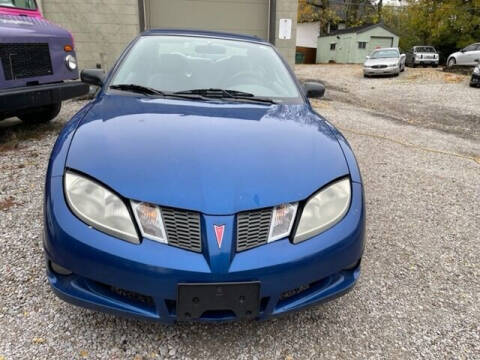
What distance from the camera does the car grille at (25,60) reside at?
4.10m

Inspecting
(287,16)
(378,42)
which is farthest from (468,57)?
(287,16)

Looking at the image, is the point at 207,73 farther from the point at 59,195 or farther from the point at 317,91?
the point at 59,195

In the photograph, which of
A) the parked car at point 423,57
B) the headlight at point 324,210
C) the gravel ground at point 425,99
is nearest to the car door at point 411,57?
the parked car at point 423,57

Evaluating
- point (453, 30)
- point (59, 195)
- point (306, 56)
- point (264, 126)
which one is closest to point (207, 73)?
point (264, 126)

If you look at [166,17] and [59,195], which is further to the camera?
[166,17]

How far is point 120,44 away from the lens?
991 centimetres

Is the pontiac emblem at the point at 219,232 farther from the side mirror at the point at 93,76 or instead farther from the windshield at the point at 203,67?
the side mirror at the point at 93,76

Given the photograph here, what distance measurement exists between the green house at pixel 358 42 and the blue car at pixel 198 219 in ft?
111

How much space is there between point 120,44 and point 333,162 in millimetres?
9540

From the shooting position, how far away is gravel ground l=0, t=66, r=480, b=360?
171 cm

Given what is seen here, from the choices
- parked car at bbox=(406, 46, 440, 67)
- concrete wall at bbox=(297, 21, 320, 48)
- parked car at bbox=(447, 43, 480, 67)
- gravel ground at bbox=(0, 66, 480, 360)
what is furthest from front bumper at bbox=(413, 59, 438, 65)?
gravel ground at bbox=(0, 66, 480, 360)

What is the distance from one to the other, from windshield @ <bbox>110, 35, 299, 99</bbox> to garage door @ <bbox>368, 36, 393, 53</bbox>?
3339cm

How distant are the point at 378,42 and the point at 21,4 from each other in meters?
33.3

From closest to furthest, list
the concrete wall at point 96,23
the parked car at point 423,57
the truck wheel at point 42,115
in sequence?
the truck wheel at point 42,115, the concrete wall at point 96,23, the parked car at point 423,57
